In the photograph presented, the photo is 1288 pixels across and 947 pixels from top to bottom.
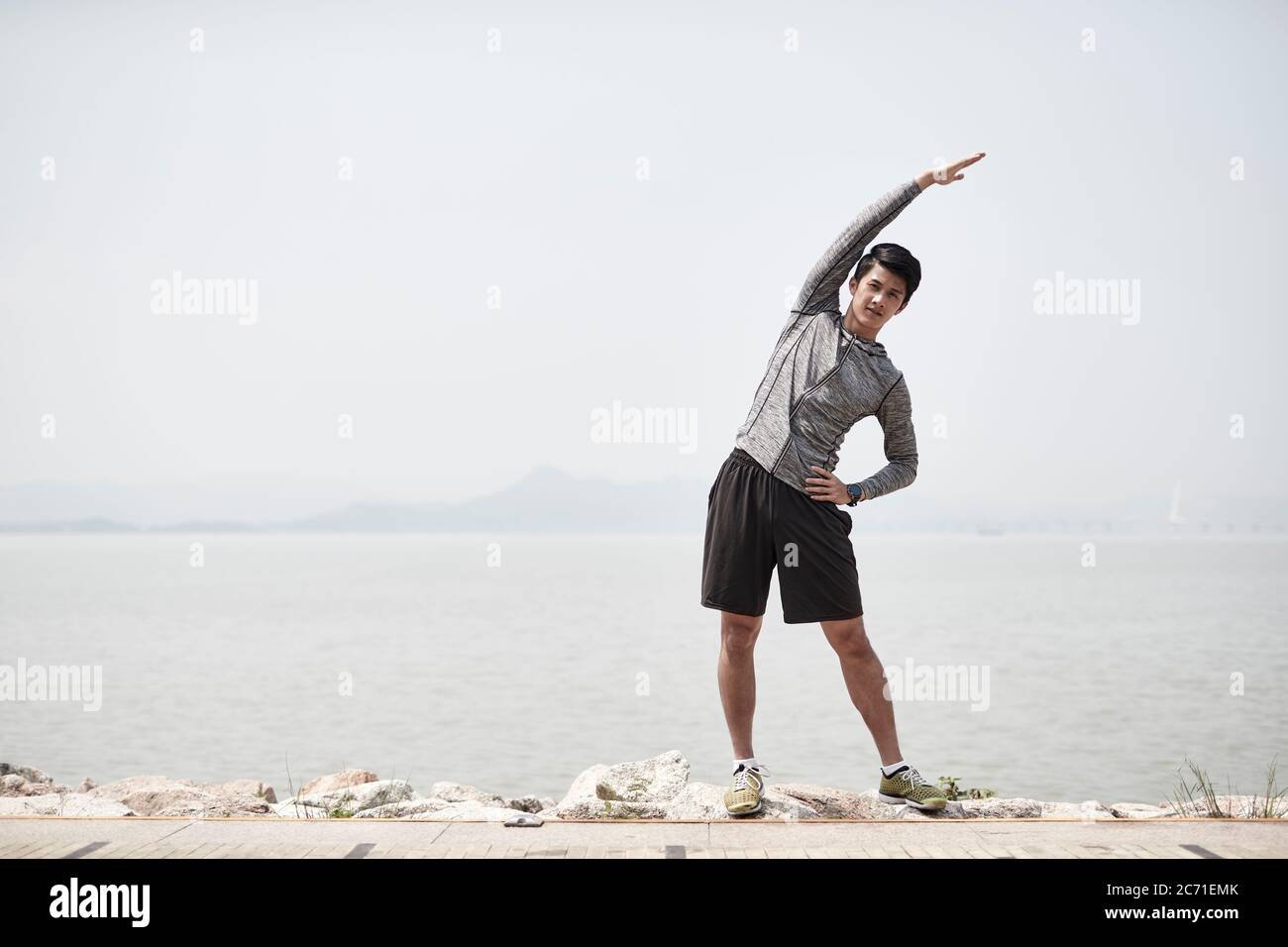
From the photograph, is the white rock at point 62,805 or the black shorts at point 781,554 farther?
the white rock at point 62,805

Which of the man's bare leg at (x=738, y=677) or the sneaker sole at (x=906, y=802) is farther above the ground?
the man's bare leg at (x=738, y=677)

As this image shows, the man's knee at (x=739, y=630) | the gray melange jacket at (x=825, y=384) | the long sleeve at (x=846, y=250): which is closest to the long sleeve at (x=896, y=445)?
the gray melange jacket at (x=825, y=384)

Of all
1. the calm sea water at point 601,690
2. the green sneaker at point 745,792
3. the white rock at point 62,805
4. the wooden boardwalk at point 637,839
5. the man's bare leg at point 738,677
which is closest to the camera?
the wooden boardwalk at point 637,839

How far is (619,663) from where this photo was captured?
1806cm

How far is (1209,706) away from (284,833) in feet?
40.9

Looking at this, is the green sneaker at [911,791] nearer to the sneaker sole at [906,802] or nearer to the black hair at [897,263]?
the sneaker sole at [906,802]

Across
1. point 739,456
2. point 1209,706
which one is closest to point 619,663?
point 1209,706

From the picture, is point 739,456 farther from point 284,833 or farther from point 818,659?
point 818,659

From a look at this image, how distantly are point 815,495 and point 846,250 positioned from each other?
0.77m

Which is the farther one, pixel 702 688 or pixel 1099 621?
pixel 1099 621

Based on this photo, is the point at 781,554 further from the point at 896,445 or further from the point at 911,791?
the point at 911,791

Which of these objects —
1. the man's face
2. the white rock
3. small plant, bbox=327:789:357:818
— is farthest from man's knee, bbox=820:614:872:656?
the white rock

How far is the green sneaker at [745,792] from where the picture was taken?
3598 mm

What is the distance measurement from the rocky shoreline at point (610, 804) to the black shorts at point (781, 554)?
63 cm
